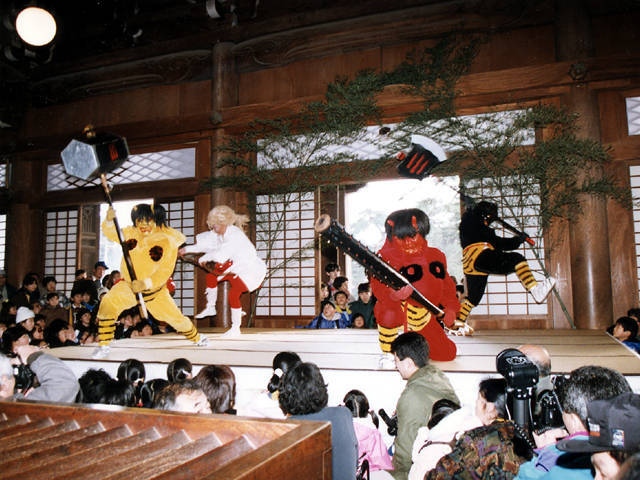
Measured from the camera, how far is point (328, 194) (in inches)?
329

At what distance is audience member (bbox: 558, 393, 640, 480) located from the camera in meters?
1.12

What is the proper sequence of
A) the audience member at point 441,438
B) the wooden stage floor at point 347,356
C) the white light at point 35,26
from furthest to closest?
the white light at point 35,26, the wooden stage floor at point 347,356, the audience member at point 441,438

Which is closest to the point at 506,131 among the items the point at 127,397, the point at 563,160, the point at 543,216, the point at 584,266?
the point at 563,160

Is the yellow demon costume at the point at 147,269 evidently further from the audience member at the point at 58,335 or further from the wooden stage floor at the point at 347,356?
the audience member at the point at 58,335

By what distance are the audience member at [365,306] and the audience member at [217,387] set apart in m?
4.56

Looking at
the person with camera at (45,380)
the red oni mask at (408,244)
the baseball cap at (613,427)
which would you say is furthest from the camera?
the red oni mask at (408,244)

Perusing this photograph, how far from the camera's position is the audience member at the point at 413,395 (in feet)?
7.88

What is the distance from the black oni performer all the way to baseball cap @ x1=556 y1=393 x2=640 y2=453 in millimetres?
4307

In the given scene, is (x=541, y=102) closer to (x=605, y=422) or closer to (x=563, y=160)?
(x=563, y=160)

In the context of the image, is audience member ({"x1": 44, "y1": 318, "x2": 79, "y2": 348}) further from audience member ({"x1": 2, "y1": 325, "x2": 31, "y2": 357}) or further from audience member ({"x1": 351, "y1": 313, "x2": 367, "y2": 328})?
audience member ({"x1": 351, "y1": 313, "x2": 367, "y2": 328})

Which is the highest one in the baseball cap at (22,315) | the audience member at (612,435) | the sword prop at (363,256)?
the sword prop at (363,256)

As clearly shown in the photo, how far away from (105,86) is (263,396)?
8.14 meters

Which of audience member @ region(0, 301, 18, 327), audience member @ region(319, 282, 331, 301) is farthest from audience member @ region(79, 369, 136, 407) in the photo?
audience member @ region(319, 282, 331, 301)

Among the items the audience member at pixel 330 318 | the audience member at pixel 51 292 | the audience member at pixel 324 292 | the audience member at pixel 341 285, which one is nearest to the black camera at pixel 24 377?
the audience member at pixel 330 318
